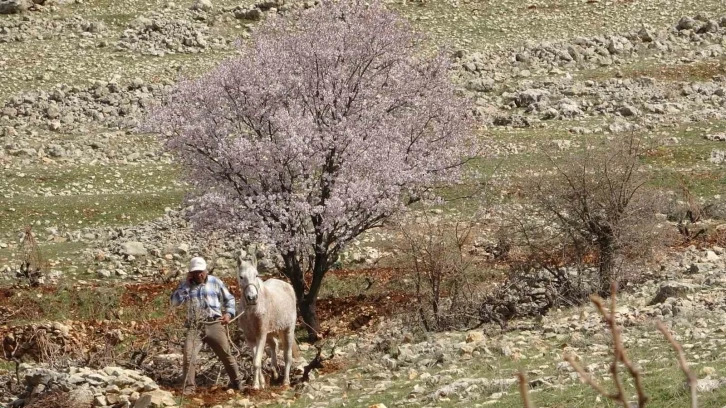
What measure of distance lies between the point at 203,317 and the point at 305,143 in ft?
20.0

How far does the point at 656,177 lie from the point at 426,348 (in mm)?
19817

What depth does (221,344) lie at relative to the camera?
14969 millimetres

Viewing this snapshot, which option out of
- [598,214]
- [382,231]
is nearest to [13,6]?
[382,231]

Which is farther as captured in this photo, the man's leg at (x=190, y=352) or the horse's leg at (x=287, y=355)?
the horse's leg at (x=287, y=355)

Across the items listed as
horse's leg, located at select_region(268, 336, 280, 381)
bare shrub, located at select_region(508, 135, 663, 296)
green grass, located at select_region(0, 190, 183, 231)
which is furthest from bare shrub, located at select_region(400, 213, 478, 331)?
green grass, located at select_region(0, 190, 183, 231)

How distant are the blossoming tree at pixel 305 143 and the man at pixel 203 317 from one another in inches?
184

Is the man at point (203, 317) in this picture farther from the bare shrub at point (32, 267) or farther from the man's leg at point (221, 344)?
the bare shrub at point (32, 267)

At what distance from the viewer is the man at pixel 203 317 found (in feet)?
49.1

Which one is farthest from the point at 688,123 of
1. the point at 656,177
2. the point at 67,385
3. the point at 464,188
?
the point at 67,385

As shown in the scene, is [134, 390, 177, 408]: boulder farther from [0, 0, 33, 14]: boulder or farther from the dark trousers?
[0, 0, 33, 14]: boulder

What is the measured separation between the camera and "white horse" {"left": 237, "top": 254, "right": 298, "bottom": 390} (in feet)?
49.8

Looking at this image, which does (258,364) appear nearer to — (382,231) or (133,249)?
(382,231)

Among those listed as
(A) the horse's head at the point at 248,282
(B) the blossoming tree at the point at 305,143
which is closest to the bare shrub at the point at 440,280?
(B) the blossoming tree at the point at 305,143

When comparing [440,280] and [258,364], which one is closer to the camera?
[258,364]
